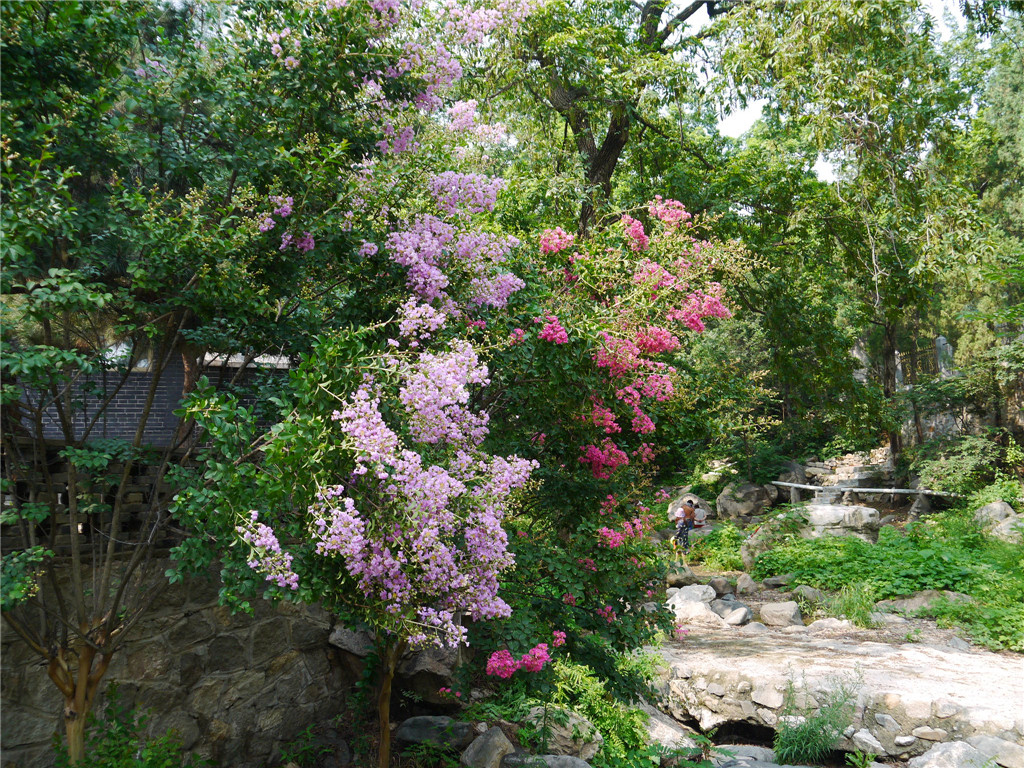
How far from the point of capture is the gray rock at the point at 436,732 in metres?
4.57

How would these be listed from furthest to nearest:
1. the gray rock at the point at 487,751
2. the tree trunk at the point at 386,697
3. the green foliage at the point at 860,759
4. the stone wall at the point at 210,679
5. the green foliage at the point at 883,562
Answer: the green foliage at the point at 883,562, the green foliage at the point at 860,759, the gray rock at the point at 487,751, the tree trunk at the point at 386,697, the stone wall at the point at 210,679

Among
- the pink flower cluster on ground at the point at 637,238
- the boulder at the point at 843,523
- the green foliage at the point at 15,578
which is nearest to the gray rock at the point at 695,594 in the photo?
the boulder at the point at 843,523

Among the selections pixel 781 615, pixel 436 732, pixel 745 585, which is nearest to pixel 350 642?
pixel 436 732

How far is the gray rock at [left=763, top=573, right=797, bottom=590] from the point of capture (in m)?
10.9

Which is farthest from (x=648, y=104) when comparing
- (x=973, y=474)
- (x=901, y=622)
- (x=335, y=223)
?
(x=973, y=474)

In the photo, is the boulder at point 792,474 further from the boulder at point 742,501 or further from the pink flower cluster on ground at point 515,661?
the pink flower cluster on ground at point 515,661

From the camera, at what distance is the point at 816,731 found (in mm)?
5852

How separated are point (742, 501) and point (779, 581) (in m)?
6.09

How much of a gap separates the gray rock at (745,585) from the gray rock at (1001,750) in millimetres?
5570

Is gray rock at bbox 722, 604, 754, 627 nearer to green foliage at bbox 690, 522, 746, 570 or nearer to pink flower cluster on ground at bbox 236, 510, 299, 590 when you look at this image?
green foliage at bbox 690, 522, 746, 570

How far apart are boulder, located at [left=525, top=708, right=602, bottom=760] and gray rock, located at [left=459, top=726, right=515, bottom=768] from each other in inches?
21.8

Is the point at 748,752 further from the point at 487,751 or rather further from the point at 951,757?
the point at 487,751

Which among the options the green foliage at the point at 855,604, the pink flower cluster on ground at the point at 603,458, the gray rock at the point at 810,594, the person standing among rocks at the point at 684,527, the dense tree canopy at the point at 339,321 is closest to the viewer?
the dense tree canopy at the point at 339,321

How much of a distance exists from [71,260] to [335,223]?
1370 mm
